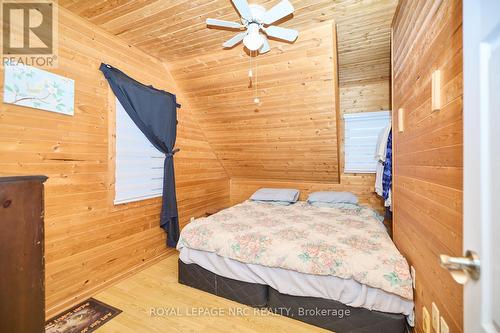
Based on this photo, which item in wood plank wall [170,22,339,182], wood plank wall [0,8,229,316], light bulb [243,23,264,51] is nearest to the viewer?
light bulb [243,23,264,51]

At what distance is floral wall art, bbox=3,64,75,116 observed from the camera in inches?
64.9

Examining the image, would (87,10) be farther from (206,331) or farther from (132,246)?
(206,331)

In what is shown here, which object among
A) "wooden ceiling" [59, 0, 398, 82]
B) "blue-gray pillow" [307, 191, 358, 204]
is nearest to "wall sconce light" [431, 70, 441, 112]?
"wooden ceiling" [59, 0, 398, 82]

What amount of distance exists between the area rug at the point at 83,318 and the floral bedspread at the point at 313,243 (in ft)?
2.49

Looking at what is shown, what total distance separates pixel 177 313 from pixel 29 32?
2506 mm

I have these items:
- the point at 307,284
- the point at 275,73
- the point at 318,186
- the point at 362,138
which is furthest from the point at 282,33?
the point at 318,186

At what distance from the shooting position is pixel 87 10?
1.98m

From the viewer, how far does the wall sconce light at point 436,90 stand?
1083 mm

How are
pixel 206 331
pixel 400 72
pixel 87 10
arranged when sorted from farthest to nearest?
pixel 87 10 → pixel 400 72 → pixel 206 331

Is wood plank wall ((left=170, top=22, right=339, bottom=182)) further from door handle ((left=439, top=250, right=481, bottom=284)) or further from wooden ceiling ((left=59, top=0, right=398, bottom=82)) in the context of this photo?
door handle ((left=439, top=250, right=481, bottom=284))

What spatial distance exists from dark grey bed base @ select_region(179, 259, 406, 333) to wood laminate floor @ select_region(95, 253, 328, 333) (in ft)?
0.19

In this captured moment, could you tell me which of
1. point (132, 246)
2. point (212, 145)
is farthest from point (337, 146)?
point (132, 246)

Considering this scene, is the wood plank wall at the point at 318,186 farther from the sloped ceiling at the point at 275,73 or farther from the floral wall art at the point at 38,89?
the floral wall art at the point at 38,89

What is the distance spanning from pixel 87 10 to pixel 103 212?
181 cm
